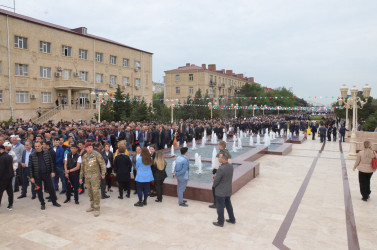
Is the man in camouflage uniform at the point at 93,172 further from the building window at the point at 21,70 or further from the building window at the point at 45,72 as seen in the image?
the building window at the point at 45,72

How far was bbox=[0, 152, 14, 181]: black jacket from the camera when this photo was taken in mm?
6898

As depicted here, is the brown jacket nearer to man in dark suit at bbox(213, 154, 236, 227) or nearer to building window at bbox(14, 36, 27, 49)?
man in dark suit at bbox(213, 154, 236, 227)

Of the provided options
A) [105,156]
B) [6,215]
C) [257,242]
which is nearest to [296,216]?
[257,242]

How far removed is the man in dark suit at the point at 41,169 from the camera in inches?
286

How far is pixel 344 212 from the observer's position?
7141 millimetres

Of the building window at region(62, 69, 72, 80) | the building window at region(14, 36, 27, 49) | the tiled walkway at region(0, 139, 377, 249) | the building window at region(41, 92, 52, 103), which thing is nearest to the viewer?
the tiled walkway at region(0, 139, 377, 249)

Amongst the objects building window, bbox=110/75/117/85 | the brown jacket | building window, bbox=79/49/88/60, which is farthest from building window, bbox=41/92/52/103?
the brown jacket

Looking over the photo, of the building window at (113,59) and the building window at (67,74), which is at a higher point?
the building window at (113,59)

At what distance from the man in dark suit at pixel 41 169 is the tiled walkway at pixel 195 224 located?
50 centimetres

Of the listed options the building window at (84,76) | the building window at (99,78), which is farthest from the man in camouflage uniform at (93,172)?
the building window at (99,78)

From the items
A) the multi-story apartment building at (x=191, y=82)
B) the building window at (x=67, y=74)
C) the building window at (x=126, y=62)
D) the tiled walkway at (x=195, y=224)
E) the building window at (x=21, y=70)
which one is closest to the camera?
the tiled walkway at (x=195, y=224)

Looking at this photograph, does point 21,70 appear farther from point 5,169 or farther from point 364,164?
point 364,164

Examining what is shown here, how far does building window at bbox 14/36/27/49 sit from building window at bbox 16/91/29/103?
4.59 metres

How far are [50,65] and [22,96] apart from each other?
15.4 ft
